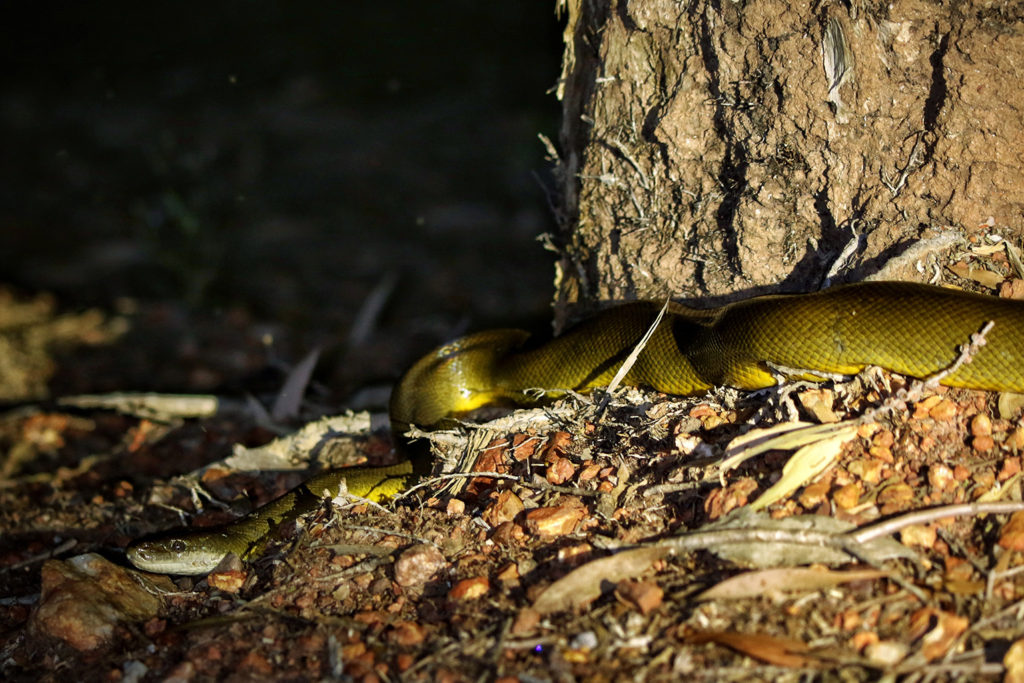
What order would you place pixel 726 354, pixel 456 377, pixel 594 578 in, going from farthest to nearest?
pixel 456 377 → pixel 726 354 → pixel 594 578

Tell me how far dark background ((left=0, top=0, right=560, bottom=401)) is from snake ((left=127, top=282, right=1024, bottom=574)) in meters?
2.22

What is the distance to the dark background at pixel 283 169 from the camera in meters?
7.65

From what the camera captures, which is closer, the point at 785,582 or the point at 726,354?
the point at 785,582

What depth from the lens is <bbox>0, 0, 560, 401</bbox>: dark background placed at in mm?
7652

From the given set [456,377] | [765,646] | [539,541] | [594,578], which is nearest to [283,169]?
[456,377]

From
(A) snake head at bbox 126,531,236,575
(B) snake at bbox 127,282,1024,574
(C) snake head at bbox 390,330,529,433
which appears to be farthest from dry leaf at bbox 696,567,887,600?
(C) snake head at bbox 390,330,529,433

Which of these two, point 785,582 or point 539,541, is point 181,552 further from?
point 785,582

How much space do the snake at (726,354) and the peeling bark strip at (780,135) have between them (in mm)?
240

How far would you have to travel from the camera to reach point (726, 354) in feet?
12.0

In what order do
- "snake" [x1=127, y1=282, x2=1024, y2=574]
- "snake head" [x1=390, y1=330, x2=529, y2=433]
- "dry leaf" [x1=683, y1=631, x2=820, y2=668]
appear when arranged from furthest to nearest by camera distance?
"snake head" [x1=390, y1=330, x2=529, y2=433] → "snake" [x1=127, y1=282, x2=1024, y2=574] → "dry leaf" [x1=683, y1=631, x2=820, y2=668]

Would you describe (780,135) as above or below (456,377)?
above

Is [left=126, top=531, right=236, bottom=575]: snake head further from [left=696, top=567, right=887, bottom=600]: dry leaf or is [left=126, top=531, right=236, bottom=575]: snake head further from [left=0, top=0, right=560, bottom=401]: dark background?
[left=0, top=0, right=560, bottom=401]: dark background

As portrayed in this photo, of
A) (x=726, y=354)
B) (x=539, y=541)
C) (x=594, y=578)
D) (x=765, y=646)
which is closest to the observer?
(x=765, y=646)

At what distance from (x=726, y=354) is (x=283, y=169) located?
7.10m
